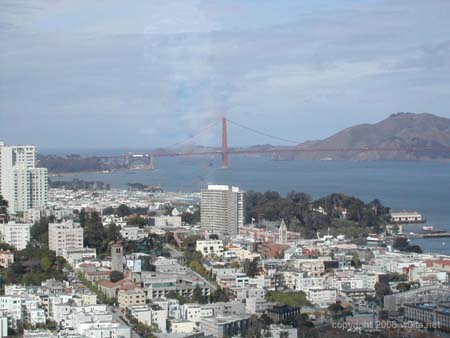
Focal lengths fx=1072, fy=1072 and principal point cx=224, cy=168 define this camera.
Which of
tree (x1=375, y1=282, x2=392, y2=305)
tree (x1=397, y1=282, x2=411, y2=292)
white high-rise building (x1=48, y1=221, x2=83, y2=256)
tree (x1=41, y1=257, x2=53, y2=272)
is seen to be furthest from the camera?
white high-rise building (x1=48, y1=221, x2=83, y2=256)

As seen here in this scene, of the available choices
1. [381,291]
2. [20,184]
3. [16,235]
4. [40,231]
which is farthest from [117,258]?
[20,184]

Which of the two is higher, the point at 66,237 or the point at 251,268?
the point at 66,237

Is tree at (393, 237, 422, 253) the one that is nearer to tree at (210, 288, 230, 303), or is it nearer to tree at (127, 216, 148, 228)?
tree at (127, 216, 148, 228)

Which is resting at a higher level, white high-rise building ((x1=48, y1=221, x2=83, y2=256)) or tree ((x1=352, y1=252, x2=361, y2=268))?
white high-rise building ((x1=48, y1=221, x2=83, y2=256))

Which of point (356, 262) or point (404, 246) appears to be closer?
point (356, 262)

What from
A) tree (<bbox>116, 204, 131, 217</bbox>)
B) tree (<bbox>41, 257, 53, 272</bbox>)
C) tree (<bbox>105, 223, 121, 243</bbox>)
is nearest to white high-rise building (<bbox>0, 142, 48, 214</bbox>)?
tree (<bbox>116, 204, 131, 217</bbox>)

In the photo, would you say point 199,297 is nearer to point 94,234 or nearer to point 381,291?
point 381,291
